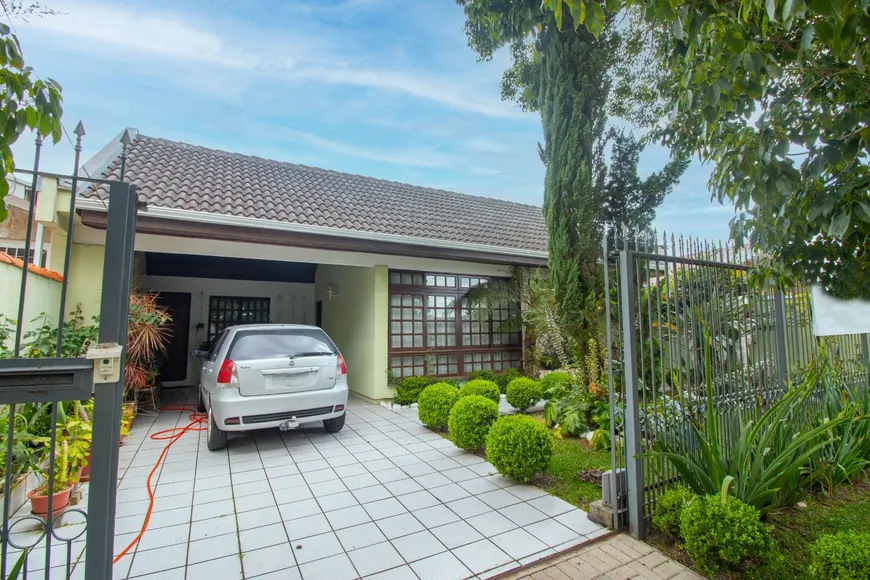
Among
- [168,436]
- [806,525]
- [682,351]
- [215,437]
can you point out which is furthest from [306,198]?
[806,525]

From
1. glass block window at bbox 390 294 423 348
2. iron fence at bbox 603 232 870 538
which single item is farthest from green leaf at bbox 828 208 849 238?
glass block window at bbox 390 294 423 348

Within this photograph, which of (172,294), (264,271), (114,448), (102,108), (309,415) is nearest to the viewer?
(114,448)

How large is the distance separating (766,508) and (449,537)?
7.87 ft

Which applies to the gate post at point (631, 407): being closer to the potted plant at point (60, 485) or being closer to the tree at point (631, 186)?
the tree at point (631, 186)

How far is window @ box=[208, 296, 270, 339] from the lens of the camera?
1132 cm

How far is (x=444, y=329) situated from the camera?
913cm

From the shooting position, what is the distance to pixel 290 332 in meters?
5.78

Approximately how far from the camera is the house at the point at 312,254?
646cm

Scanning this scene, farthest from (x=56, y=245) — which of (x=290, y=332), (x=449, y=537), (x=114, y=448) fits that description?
(x=449, y=537)

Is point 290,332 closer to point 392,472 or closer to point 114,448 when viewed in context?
point 392,472

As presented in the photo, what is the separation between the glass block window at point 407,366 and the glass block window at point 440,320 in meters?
0.43

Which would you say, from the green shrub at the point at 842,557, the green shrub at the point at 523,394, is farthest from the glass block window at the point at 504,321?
the green shrub at the point at 842,557

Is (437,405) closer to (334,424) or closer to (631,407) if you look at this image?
(334,424)

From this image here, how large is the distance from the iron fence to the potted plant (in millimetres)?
4567
